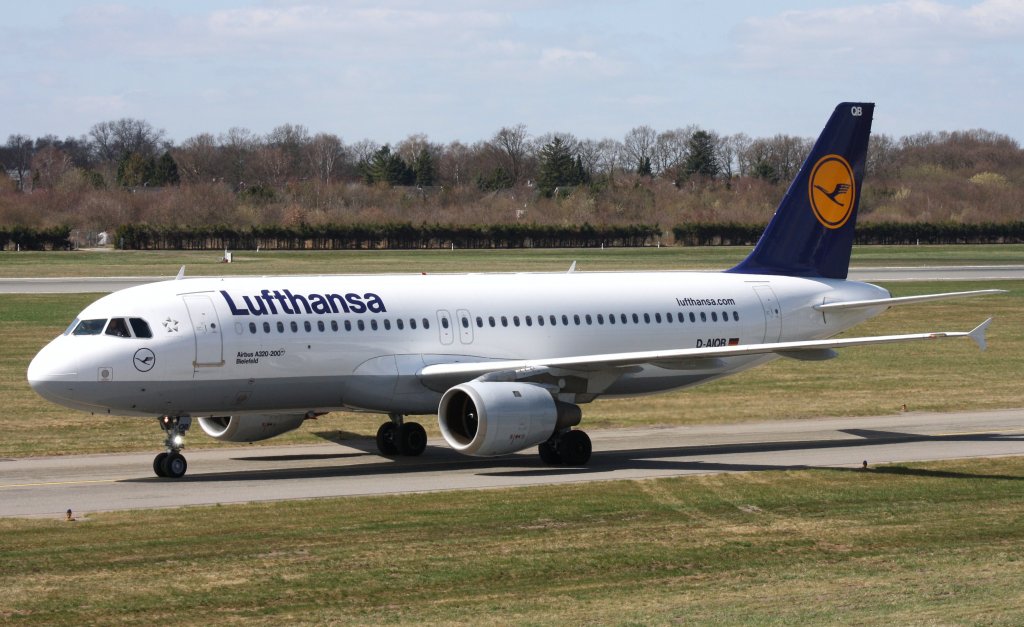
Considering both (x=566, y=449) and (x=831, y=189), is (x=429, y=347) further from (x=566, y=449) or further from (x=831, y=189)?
(x=831, y=189)

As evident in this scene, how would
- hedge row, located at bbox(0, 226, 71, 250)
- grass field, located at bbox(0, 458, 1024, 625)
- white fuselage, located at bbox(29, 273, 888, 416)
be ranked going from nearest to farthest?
1. grass field, located at bbox(0, 458, 1024, 625)
2. white fuselage, located at bbox(29, 273, 888, 416)
3. hedge row, located at bbox(0, 226, 71, 250)

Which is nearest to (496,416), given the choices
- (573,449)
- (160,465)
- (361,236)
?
(573,449)

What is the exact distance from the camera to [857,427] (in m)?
36.7

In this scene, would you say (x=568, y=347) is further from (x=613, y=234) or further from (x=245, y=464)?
(x=613, y=234)

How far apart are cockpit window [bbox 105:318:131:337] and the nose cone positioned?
2.80ft

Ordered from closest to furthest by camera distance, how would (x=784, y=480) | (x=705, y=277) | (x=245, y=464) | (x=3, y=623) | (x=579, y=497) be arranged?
1. (x=3, y=623)
2. (x=579, y=497)
3. (x=784, y=480)
4. (x=245, y=464)
5. (x=705, y=277)

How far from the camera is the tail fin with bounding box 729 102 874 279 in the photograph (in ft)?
122

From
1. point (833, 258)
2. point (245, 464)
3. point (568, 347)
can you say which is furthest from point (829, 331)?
point (245, 464)

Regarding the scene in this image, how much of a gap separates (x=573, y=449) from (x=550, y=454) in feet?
1.66

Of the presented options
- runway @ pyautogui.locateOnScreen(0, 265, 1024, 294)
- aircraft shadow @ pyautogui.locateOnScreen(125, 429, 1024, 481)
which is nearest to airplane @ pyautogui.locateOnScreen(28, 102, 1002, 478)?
aircraft shadow @ pyautogui.locateOnScreen(125, 429, 1024, 481)

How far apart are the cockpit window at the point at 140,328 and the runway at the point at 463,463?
9.42ft

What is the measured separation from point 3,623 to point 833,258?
82.7 ft

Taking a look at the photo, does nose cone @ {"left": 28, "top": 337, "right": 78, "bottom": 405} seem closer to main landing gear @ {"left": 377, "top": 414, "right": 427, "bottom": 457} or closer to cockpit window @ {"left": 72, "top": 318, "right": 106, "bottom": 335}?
cockpit window @ {"left": 72, "top": 318, "right": 106, "bottom": 335}

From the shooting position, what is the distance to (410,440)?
32250 millimetres
